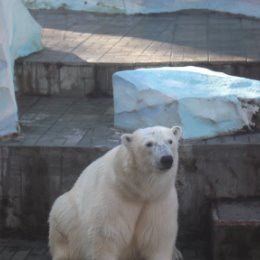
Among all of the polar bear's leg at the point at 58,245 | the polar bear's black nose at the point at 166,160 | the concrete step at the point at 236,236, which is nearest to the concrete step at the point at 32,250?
the concrete step at the point at 236,236

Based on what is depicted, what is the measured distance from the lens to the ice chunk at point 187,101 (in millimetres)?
6012

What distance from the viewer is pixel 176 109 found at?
6.02 m

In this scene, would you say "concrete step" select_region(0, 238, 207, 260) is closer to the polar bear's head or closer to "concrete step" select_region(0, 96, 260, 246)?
"concrete step" select_region(0, 96, 260, 246)

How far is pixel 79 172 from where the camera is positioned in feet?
19.2

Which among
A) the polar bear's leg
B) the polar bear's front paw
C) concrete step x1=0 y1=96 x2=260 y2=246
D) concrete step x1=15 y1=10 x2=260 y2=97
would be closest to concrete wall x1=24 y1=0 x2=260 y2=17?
concrete step x1=15 y1=10 x2=260 y2=97

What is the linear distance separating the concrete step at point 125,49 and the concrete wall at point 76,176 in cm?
163

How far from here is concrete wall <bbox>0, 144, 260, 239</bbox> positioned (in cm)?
578

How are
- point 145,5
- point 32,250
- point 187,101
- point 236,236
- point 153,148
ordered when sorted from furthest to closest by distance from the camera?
1. point 145,5
2. point 187,101
3. point 32,250
4. point 236,236
5. point 153,148

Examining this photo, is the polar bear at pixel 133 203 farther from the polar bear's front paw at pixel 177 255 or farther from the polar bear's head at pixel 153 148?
the polar bear's front paw at pixel 177 255

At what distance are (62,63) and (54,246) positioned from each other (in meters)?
2.56

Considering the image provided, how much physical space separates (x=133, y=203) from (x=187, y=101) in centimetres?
151

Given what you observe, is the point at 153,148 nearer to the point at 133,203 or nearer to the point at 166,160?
the point at 166,160

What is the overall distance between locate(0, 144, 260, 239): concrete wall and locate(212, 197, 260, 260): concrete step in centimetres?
40

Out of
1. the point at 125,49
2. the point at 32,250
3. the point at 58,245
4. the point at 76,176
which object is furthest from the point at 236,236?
the point at 125,49
